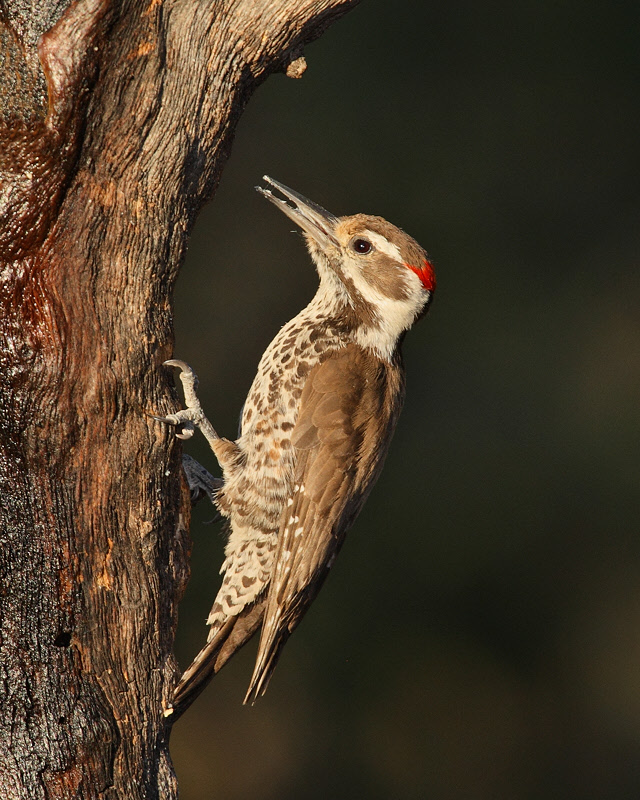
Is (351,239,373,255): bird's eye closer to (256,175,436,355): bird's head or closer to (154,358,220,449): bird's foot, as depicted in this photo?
(256,175,436,355): bird's head

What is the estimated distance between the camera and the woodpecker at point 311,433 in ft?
9.08

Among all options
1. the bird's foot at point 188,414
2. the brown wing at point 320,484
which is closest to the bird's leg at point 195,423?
the bird's foot at point 188,414

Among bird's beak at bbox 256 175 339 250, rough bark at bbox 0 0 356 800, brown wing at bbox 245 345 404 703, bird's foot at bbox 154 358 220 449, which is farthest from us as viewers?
bird's beak at bbox 256 175 339 250

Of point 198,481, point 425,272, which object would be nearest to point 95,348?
point 198,481

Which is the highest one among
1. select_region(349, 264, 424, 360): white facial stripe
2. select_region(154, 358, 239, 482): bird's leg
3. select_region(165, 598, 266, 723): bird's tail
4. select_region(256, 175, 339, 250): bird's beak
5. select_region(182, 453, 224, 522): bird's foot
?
select_region(256, 175, 339, 250): bird's beak

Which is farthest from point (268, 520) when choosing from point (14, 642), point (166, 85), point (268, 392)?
point (166, 85)

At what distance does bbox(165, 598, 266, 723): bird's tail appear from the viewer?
7.86 feet

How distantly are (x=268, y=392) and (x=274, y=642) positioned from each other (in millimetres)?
711

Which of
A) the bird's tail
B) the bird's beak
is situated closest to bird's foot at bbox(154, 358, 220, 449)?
the bird's tail

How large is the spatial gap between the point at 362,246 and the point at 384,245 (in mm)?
73

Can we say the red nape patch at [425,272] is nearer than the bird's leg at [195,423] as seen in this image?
No

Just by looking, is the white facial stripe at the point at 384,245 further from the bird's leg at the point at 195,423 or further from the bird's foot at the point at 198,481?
the bird's foot at the point at 198,481

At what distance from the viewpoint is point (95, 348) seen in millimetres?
2141

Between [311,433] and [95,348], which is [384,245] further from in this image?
[95,348]
